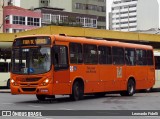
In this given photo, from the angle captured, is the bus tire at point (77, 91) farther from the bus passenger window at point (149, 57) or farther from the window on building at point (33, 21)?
the window on building at point (33, 21)

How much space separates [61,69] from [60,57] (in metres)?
0.52

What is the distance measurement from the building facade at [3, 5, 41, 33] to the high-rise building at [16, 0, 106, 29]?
30.4 feet

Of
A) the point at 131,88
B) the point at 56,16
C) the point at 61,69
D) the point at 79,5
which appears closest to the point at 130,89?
the point at 131,88

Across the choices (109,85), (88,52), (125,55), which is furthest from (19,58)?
(125,55)

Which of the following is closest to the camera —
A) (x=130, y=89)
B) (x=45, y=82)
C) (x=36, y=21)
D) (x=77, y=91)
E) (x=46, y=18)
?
(x=45, y=82)

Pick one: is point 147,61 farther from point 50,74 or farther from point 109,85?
point 50,74

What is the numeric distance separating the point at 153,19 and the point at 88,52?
6457 inches

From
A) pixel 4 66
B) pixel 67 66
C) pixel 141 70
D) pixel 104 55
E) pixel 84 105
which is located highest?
pixel 104 55

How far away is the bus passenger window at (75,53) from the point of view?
21.4 meters

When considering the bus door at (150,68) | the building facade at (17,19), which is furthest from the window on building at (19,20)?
the bus door at (150,68)

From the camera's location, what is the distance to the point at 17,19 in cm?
9906

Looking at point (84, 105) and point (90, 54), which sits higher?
point (90, 54)

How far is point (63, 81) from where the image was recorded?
68.2ft

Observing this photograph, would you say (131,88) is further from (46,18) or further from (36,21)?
(46,18)
